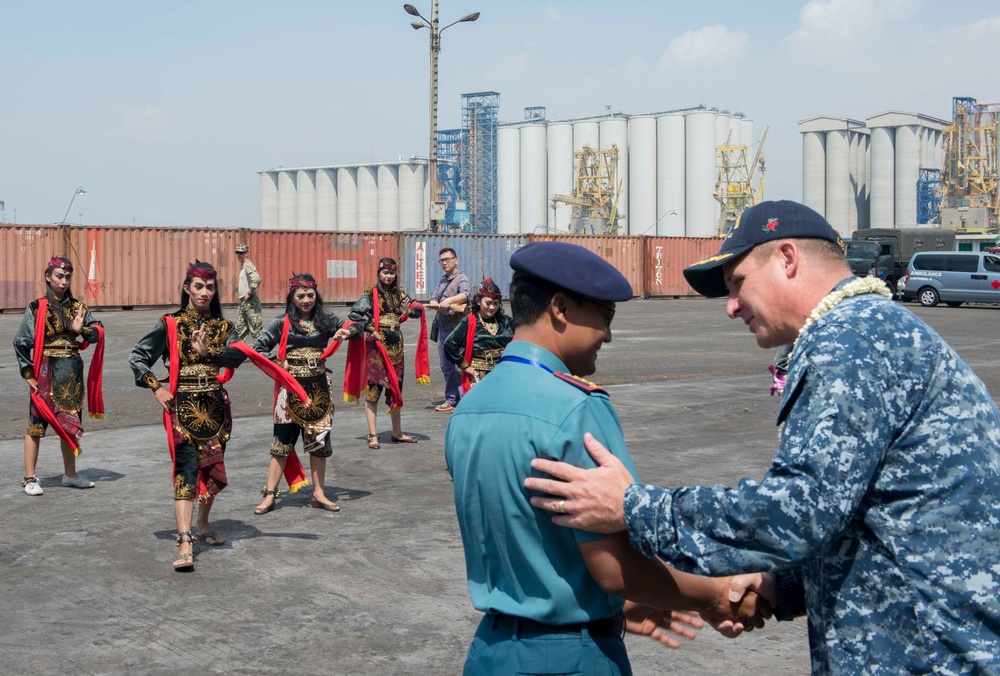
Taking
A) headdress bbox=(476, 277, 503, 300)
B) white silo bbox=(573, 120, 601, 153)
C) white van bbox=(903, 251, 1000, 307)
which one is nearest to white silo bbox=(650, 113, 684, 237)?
white silo bbox=(573, 120, 601, 153)

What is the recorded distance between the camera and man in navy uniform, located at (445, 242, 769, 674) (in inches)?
93.6

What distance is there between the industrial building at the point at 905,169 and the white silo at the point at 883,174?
0.07 m

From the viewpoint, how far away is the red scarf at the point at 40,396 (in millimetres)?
8914

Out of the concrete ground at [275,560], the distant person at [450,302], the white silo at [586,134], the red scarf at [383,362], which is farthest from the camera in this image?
the white silo at [586,134]

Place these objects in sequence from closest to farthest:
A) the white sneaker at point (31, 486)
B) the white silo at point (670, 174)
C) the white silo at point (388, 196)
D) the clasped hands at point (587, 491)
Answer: the clasped hands at point (587, 491) < the white sneaker at point (31, 486) < the white silo at point (670, 174) < the white silo at point (388, 196)

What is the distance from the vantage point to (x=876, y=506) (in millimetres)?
2104

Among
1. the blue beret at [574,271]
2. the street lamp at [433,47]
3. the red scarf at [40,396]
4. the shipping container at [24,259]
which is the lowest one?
the red scarf at [40,396]

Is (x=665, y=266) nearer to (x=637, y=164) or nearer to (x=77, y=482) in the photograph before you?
(x=77, y=482)

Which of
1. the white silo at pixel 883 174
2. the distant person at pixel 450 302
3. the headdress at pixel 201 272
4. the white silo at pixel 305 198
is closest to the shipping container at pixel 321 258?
the distant person at pixel 450 302

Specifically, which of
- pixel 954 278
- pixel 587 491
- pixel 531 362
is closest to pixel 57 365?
pixel 531 362

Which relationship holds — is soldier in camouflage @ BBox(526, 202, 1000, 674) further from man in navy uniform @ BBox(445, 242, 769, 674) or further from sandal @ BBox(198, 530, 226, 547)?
sandal @ BBox(198, 530, 226, 547)

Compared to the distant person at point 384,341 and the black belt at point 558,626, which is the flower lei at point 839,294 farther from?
the distant person at point 384,341

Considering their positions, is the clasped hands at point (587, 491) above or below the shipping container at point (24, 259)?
below

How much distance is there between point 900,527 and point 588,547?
643 millimetres
